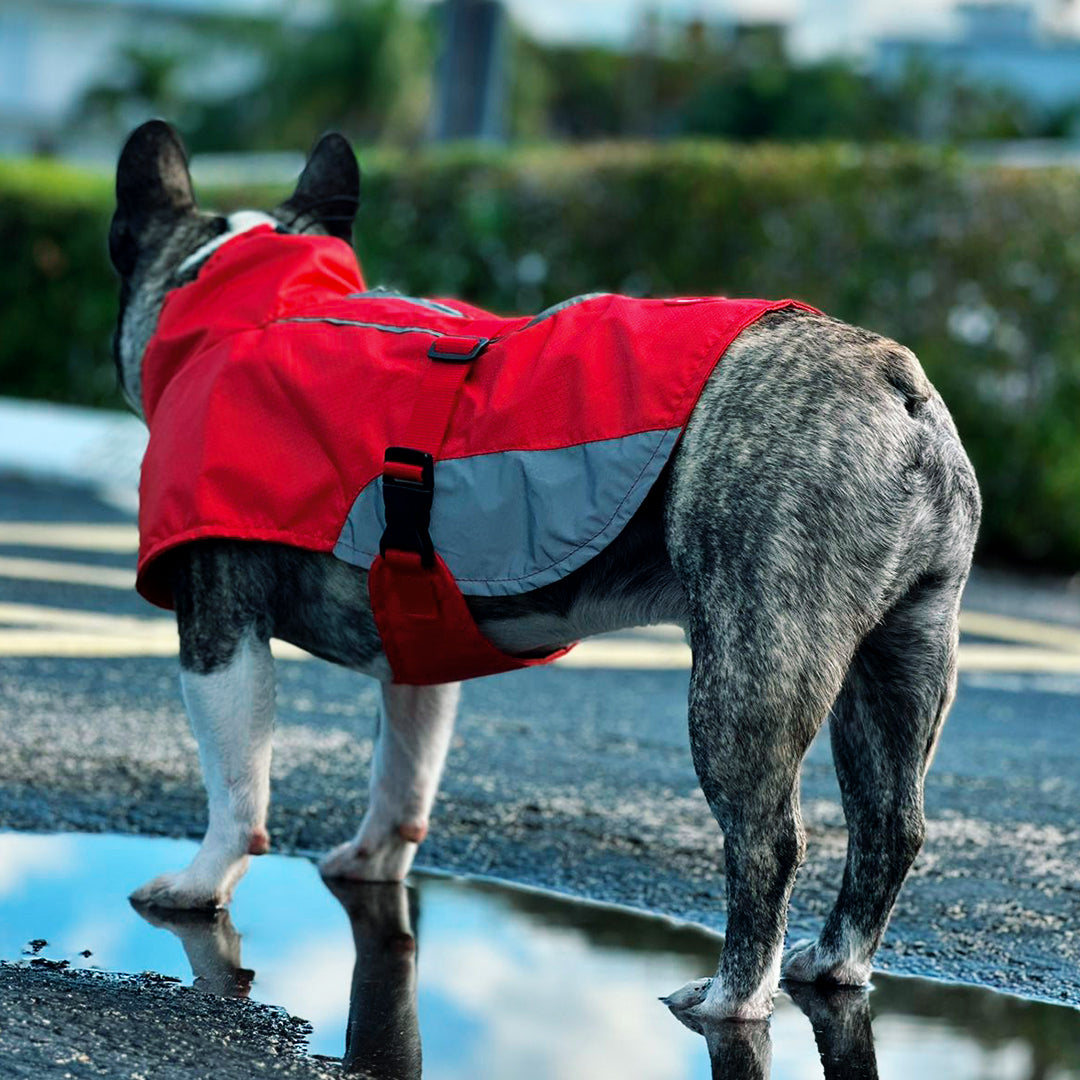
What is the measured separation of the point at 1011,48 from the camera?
8575 cm

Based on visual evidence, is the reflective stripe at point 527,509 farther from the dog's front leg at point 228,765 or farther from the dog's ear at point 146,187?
the dog's ear at point 146,187

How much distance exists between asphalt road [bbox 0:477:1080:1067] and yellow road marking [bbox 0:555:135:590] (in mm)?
174

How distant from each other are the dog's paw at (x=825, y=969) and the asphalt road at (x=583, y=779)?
24cm

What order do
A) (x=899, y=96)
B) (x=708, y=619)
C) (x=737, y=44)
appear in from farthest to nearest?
(x=737, y=44) → (x=899, y=96) → (x=708, y=619)

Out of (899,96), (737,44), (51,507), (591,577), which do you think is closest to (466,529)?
(591,577)

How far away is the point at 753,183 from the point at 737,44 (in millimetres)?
53591

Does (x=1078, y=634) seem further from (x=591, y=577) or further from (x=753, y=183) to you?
(x=591, y=577)

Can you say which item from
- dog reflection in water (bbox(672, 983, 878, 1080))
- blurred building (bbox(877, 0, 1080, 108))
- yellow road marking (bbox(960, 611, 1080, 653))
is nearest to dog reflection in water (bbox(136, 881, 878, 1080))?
dog reflection in water (bbox(672, 983, 878, 1080))

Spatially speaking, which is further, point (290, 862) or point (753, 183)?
point (753, 183)

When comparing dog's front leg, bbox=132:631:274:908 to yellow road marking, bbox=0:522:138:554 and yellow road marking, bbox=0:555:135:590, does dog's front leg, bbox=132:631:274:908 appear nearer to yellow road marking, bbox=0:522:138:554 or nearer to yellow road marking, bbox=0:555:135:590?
yellow road marking, bbox=0:555:135:590

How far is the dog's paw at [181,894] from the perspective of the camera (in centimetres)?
399

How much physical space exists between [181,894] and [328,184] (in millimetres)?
2009

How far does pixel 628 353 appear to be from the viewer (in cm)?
345

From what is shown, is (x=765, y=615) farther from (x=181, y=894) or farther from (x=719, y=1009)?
(x=181, y=894)
